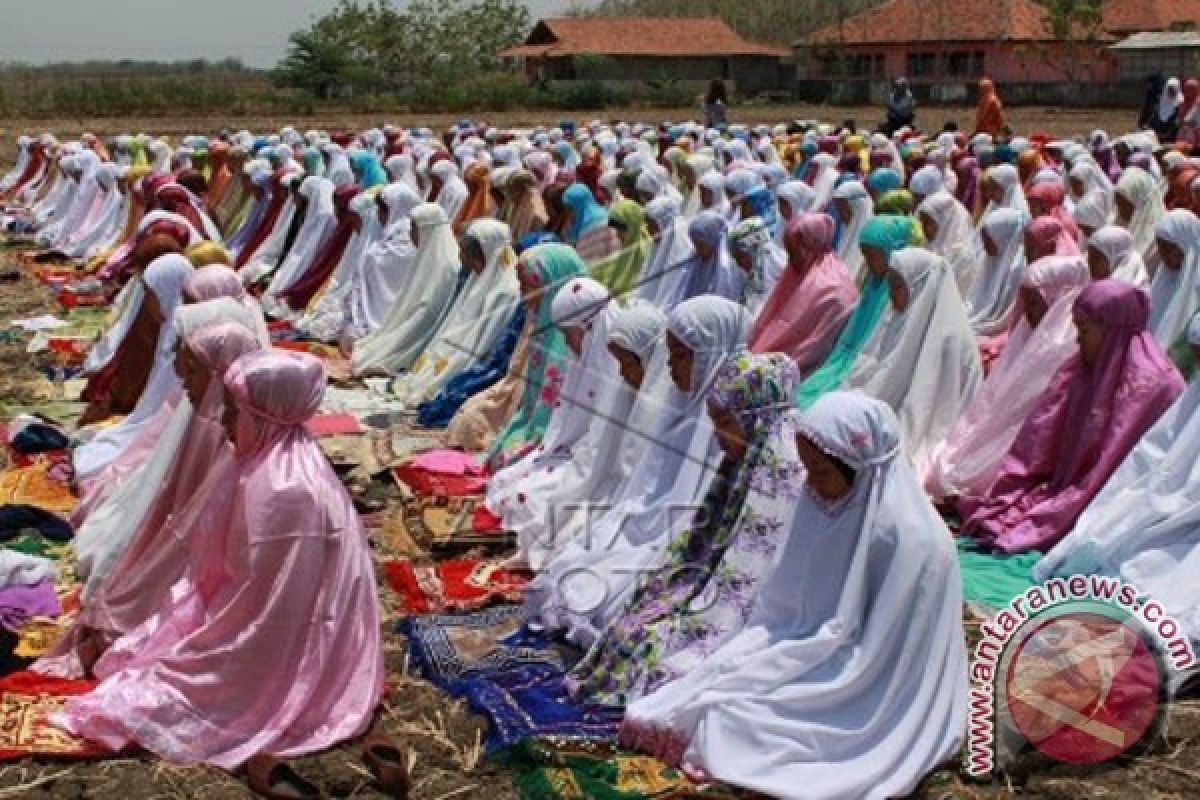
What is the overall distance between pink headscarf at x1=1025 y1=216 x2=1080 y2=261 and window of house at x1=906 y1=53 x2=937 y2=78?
131ft

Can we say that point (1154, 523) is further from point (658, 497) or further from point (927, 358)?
point (927, 358)

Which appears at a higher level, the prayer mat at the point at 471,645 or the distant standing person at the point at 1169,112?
the distant standing person at the point at 1169,112

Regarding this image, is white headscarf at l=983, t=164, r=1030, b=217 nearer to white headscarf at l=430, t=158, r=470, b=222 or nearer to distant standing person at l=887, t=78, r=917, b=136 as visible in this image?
white headscarf at l=430, t=158, r=470, b=222

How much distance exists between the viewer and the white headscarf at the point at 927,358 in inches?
273

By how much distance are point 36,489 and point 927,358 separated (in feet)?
14.3

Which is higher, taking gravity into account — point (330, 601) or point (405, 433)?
point (330, 601)

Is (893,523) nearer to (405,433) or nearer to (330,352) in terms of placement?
(405,433)

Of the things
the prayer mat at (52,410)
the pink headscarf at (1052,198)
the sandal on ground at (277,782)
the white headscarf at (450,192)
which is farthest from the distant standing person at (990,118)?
the sandal on ground at (277,782)

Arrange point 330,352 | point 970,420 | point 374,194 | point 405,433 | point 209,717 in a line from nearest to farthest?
point 209,717 < point 970,420 < point 405,433 < point 330,352 < point 374,194

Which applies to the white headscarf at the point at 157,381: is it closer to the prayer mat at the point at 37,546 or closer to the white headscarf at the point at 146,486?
the prayer mat at the point at 37,546

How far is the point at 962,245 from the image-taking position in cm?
1035

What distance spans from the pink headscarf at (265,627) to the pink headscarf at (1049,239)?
5667mm

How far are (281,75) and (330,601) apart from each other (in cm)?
4476

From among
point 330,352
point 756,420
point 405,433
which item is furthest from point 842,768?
point 330,352
